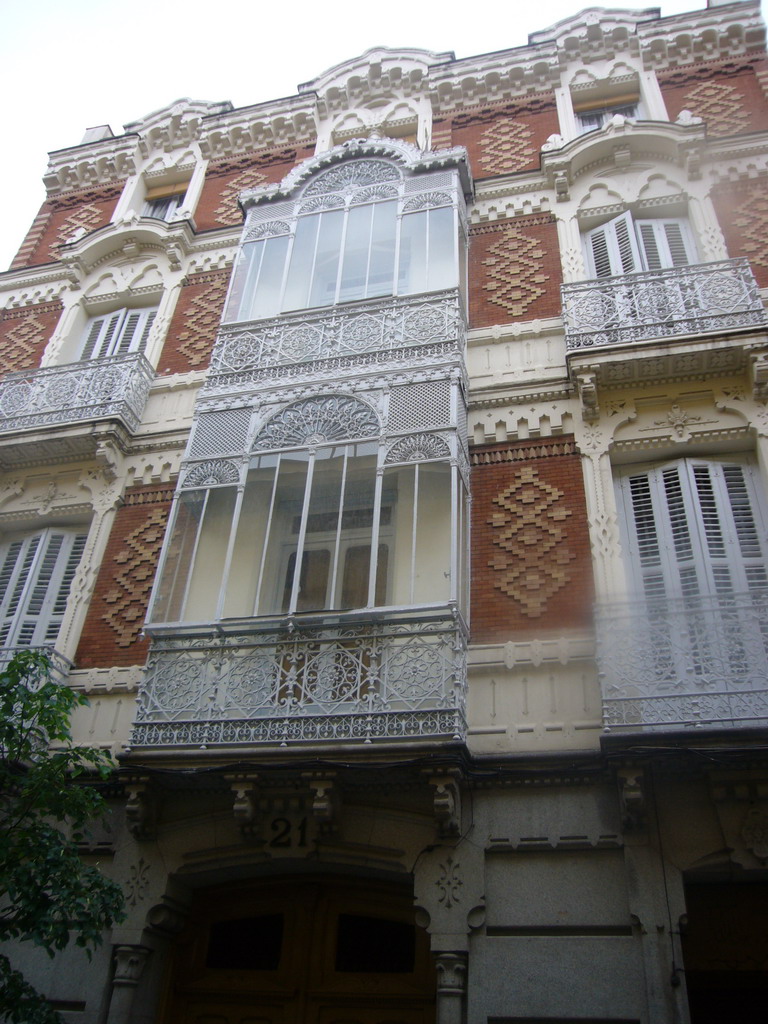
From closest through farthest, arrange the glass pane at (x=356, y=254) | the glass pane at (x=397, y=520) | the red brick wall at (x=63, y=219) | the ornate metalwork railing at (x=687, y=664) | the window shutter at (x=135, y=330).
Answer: the ornate metalwork railing at (x=687, y=664), the glass pane at (x=397, y=520), the glass pane at (x=356, y=254), the window shutter at (x=135, y=330), the red brick wall at (x=63, y=219)

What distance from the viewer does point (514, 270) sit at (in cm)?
1226

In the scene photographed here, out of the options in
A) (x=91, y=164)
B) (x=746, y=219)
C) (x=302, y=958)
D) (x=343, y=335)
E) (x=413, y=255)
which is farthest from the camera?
(x=91, y=164)

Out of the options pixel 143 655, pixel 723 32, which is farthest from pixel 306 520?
pixel 723 32

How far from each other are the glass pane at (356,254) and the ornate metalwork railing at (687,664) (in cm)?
600

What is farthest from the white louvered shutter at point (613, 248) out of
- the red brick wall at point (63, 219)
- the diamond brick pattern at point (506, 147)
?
the red brick wall at point (63, 219)

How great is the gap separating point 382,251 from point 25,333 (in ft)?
21.1

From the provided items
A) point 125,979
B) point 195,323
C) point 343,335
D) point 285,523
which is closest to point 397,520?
point 285,523

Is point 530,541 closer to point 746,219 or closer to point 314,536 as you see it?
point 314,536

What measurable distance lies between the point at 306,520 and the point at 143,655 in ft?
8.21

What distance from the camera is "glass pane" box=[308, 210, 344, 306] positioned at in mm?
11969

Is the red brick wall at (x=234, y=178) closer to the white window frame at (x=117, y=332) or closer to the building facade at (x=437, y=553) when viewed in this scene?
the building facade at (x=437, y=553)

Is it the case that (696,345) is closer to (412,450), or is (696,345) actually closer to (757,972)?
(412,450)

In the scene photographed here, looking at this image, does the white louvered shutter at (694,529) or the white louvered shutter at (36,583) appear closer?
the white louvered shutter at (694,529)

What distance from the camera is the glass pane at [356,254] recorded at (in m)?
11.9
